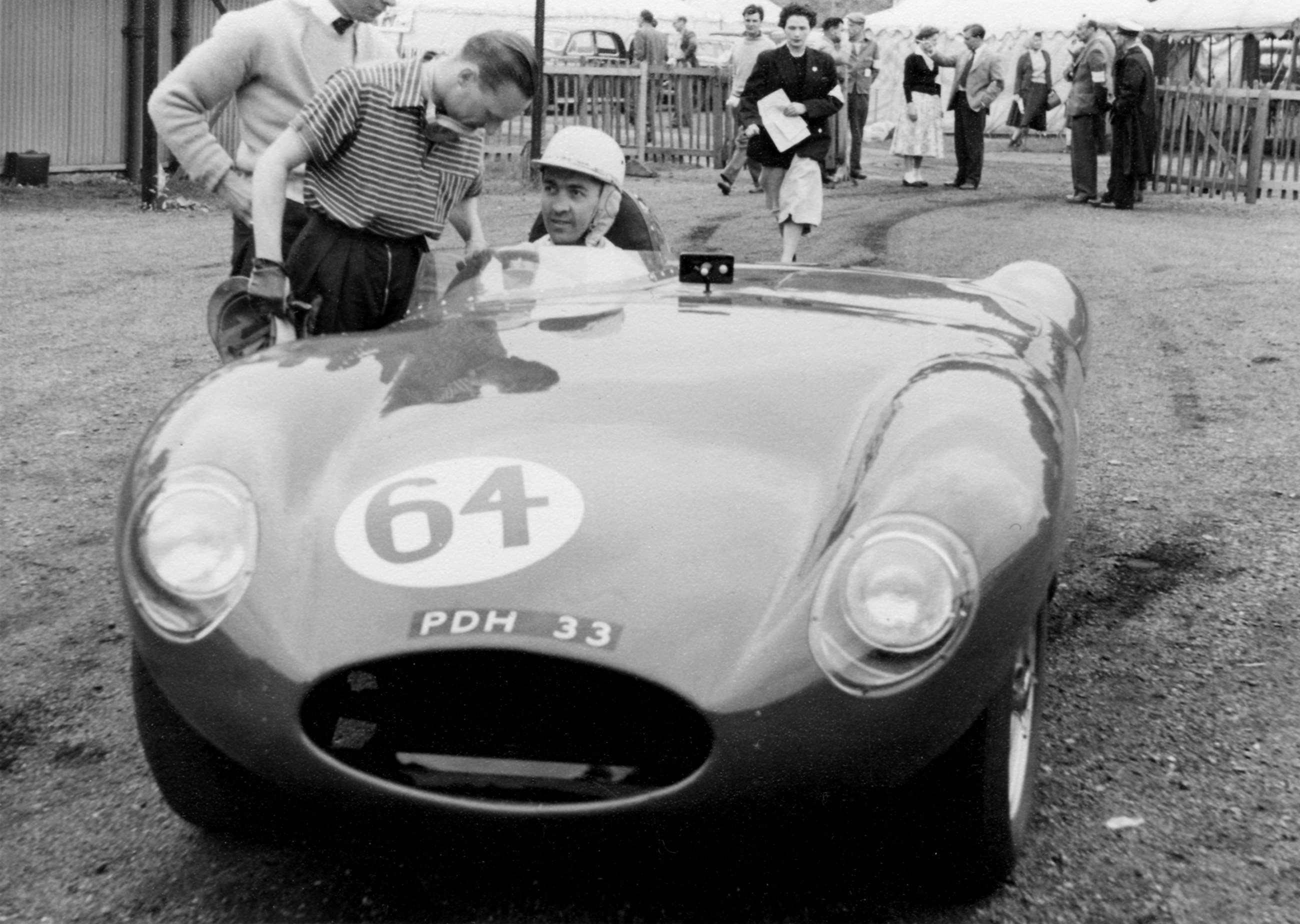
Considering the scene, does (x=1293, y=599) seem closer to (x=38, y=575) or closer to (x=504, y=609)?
(x=504, y=609)

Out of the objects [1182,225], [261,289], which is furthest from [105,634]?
[1182,225]

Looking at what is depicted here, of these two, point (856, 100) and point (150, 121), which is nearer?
point (150, 121)

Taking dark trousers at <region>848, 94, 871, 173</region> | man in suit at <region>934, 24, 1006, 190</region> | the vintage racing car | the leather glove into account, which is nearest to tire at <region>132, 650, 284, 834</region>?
the vintage racing car

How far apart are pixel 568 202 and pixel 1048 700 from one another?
1932mm

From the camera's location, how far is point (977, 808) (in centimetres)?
263

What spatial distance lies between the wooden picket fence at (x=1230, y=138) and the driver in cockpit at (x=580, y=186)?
13.7 meters

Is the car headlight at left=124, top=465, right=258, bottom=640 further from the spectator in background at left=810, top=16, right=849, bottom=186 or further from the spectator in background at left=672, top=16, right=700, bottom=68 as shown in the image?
the spectator in background at left=672, top=16, right=700, bottom=68

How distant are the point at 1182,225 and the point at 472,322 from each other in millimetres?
12303

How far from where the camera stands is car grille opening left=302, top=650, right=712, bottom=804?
96.4 inches

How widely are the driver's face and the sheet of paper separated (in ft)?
19.1

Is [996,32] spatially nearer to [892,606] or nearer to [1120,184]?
[1120,184]

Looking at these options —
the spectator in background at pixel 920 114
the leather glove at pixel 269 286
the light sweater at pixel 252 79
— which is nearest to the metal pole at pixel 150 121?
the spectator in background at pixel 920 114

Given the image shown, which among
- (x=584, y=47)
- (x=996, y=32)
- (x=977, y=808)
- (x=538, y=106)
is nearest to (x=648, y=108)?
(x=538, y=106)

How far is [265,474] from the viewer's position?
2.76 m
